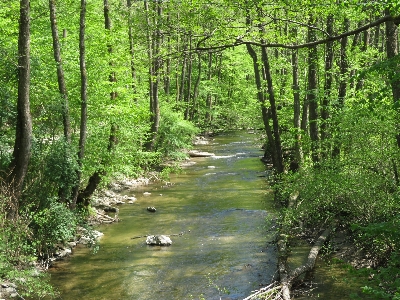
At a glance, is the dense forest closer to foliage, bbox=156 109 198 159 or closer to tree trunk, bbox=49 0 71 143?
tree trunk, bbox=49 0 71 143

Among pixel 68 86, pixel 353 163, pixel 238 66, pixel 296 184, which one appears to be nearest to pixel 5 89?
pixel 68 86

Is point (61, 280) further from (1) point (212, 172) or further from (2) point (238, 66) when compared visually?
(2) point (238, 66)

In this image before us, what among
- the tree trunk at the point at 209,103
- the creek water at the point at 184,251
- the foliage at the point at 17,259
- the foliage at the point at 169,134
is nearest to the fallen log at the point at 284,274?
the creek water at the point at 184,251

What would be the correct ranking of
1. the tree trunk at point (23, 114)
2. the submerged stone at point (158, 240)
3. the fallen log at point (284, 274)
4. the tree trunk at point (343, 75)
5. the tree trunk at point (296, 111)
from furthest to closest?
1. the tree trunk at point (296, 111)
2. the tree trunk at point (343, 75)
3. the submerged stone at point (158, 240)
4. the tree trunk at point (23, 114)
5. the fallen log at point (284, 274)

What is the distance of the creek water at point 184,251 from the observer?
9.95 meters

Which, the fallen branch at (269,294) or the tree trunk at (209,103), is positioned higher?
the tree trunk at (209,103)

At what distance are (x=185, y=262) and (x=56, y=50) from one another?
287 inches

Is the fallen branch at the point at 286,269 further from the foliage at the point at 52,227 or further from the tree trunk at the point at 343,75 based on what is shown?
the foliage at the point at 52,227

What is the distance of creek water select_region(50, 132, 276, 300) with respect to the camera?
9.95 m

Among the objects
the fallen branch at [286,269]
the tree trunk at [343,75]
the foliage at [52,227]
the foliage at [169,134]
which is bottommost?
the fallen branch at [286,269]

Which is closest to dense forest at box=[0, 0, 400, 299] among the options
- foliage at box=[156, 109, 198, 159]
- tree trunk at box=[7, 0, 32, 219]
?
tree trunk at box=[7, 0, 32, 219]

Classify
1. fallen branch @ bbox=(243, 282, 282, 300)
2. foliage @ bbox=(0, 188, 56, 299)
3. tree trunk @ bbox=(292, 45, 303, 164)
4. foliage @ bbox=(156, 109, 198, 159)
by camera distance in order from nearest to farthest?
fallen branch @ bbox=(243, 282, 282, 300) → foliage @ bbox=(0, 188, 56, 299) → tree trunk @ bbox=(292, 45, 303, 164) → foliage @ bbox=(156, 109, 198, 159)

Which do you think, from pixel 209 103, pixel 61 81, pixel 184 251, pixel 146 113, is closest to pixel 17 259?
pixel 184 251

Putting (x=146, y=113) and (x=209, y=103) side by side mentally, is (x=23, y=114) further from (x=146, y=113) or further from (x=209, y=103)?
(x=209, y=103)
